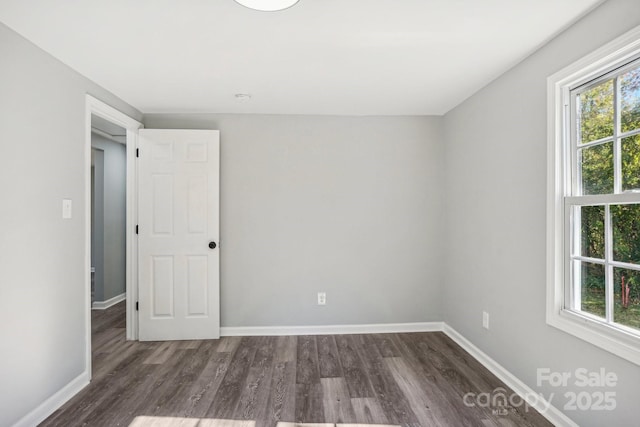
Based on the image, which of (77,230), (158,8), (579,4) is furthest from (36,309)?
(579,4)

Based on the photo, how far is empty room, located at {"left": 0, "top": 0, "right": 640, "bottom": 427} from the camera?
181 centimetres

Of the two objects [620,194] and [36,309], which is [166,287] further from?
[620,194]

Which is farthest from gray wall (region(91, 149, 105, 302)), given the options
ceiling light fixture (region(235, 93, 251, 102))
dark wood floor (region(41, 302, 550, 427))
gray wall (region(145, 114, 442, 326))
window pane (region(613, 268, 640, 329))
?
window pane (region(613, 268, 640, 329))

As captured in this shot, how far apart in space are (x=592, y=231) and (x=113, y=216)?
5.11m

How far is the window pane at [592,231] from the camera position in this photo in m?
1.84

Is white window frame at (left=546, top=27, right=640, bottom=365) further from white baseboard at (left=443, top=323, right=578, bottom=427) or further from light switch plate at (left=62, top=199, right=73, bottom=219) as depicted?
light switch plate at (left=62, top=199, right=73, bottom=219)

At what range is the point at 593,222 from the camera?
188cm

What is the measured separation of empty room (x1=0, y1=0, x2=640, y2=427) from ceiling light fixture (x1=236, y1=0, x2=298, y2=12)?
0.05 feet

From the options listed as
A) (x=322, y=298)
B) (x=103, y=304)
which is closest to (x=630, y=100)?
(x=322, y=298)

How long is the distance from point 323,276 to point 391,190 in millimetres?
1182

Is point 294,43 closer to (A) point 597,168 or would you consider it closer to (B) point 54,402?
(A) point 597,168

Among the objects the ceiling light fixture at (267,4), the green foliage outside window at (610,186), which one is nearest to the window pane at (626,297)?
the green foliage outside window at (610,186)

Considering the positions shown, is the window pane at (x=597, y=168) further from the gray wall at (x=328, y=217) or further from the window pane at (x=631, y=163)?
the gray wall at (x=328, y=217)

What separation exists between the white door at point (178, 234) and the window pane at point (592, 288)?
2.96 meters
